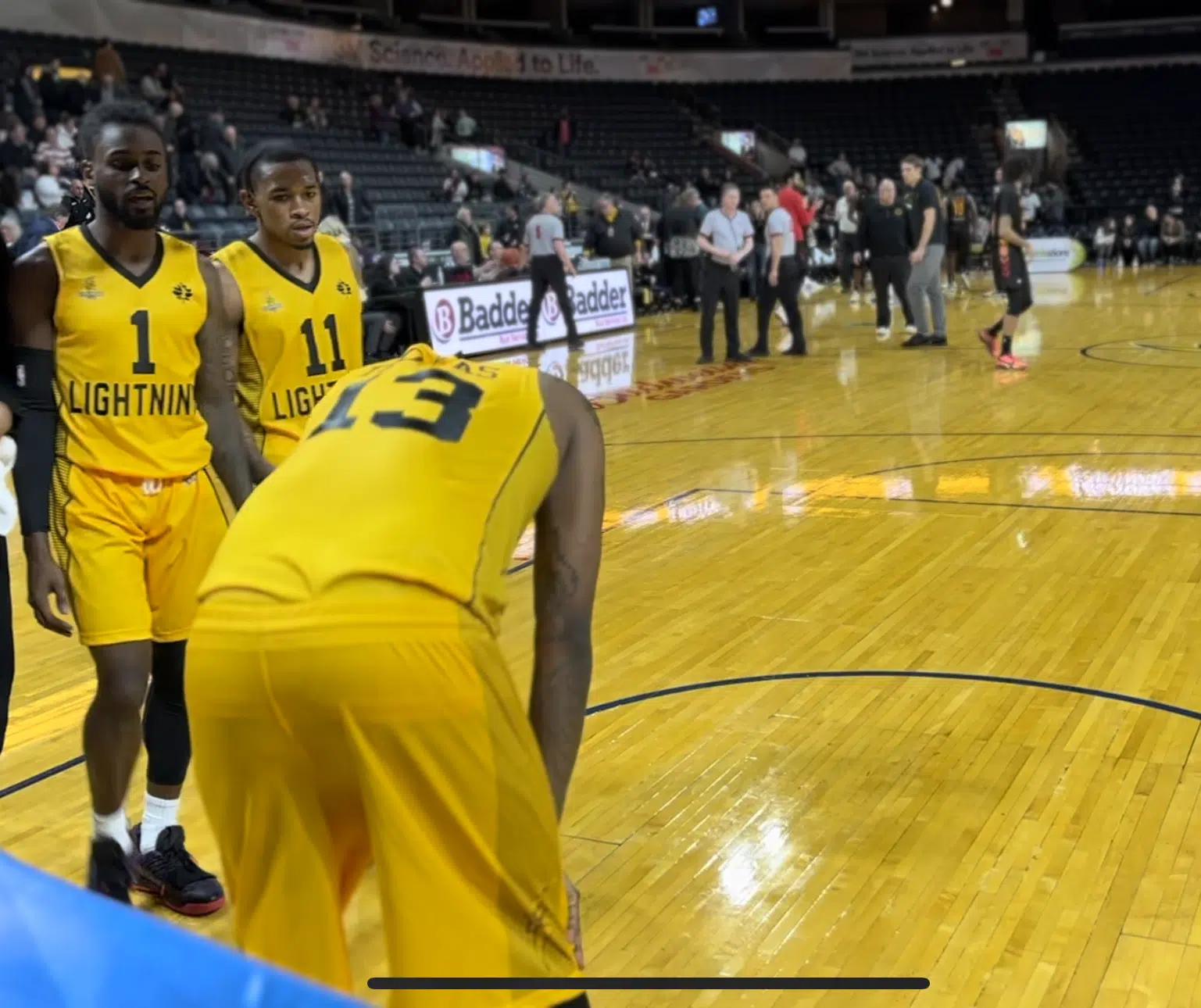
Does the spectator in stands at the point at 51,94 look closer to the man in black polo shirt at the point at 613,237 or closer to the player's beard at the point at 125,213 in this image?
the man in black polo shirt at the point at 613,237

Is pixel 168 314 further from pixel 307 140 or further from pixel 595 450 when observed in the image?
pixel 307 140

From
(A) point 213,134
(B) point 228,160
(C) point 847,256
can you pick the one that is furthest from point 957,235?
(A) point 213,134

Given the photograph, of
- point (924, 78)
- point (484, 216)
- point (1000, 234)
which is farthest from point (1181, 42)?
point (1000, 234)

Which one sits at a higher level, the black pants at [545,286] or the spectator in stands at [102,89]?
the spectator in stands at [102,89]

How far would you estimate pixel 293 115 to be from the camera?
2295 cm

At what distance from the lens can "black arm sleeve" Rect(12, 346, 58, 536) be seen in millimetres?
2994

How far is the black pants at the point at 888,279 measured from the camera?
525 inches

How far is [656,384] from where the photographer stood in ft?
39.0

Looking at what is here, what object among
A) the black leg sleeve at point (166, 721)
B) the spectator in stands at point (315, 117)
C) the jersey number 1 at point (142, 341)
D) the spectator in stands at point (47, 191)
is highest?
the spectator in stands at point (315, 117)

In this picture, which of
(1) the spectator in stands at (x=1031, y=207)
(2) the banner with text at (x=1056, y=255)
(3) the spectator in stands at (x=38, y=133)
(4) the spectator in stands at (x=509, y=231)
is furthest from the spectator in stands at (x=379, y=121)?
(1) the spectator in stands at (x=1031, y=207)

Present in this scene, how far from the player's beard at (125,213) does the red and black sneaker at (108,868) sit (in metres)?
1.39

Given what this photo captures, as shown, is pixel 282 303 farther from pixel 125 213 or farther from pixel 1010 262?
pixel 1010 262

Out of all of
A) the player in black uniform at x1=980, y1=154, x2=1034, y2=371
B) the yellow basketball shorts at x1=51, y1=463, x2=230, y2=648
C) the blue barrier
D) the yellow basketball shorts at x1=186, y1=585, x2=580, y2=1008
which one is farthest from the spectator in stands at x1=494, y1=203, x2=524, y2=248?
the blue barrier

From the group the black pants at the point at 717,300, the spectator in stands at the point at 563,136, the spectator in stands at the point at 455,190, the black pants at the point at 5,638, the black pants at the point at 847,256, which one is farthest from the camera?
the spectator in stands at the point at 563,136
